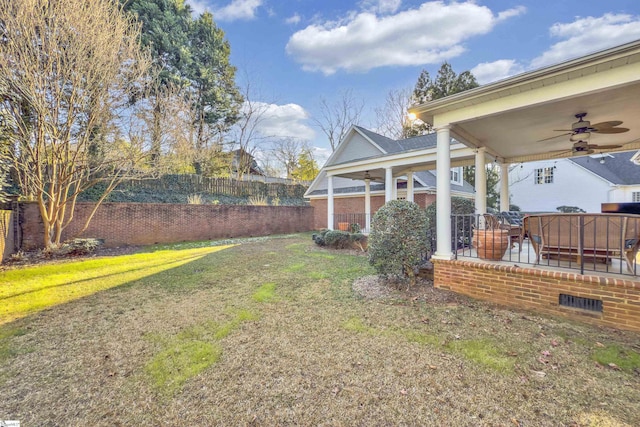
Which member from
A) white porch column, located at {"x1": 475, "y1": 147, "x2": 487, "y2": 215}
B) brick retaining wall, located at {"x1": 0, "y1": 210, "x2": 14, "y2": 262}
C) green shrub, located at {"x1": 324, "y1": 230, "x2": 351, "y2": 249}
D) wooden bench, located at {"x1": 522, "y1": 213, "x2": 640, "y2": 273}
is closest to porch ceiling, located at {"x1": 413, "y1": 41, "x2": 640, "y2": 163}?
white porch column, located at {"x1": 475, "y1": 147, "x2": 487, "y2": 215}

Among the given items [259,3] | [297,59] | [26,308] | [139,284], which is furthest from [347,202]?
[26,308]

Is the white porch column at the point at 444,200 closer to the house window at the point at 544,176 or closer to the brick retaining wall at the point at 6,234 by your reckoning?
the brick retaining wall at the point at 6,234

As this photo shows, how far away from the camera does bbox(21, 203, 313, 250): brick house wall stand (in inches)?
375

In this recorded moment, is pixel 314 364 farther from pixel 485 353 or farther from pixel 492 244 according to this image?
pixel 492 244

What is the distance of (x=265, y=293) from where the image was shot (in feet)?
15.9

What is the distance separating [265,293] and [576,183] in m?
23.6

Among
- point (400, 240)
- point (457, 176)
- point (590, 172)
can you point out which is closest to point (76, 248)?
point (400, 240)

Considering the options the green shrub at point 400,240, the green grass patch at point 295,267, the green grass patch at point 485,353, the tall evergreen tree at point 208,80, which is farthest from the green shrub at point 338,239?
the tall evergreen tree at point 208,80

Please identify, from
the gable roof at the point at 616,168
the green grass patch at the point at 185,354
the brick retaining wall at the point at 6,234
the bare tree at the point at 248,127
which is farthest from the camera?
the bare tree at the point at 248,127

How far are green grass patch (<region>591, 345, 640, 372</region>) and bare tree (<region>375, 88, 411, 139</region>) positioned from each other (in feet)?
74.2

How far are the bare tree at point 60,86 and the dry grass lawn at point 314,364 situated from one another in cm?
581

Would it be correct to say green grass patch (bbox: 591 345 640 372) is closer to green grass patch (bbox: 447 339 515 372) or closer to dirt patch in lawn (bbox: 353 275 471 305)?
green grass patch (bbox: 447 339 515 372)

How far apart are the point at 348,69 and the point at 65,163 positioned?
14740 mm

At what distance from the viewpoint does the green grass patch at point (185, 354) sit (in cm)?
245
